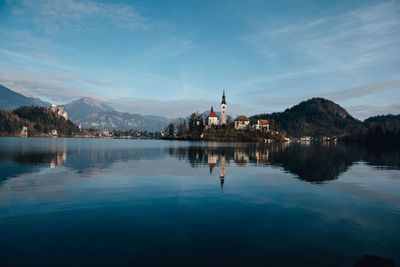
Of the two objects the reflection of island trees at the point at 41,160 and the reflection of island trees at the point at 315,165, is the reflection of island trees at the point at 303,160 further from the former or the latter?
the reflection of island trees at the point at 41,160

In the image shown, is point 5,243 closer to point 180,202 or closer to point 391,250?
point 180,202

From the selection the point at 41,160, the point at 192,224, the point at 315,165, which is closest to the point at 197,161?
the point at 315,165

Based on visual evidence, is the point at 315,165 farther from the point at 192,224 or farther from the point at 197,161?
the point at 192,224

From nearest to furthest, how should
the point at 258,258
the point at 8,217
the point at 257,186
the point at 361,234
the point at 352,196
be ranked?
1. the point at 258,258
2. the point at 361,234
3. the point at 8,217
4. the point at 352,196
5. the point at 257,186

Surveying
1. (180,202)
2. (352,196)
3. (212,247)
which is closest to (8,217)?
(180,202)

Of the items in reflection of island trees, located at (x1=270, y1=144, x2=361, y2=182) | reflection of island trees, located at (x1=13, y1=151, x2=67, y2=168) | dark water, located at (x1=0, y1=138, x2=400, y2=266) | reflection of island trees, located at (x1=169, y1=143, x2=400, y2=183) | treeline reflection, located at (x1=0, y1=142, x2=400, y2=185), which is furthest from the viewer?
reflection of island trees, located at (x1=13, y1=151, x2=67, y2=168)

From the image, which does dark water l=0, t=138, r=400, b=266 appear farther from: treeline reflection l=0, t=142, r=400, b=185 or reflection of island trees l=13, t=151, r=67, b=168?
reflection of island trees l=13, t=151, r=67, b=168

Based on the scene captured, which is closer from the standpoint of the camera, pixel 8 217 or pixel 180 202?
pixel 8 217

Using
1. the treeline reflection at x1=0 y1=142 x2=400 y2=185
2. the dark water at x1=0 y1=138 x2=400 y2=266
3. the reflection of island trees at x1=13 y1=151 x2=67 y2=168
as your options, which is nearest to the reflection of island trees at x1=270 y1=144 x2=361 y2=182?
the treeline reflection at x1=0 y1=142 x2=400 y2=185

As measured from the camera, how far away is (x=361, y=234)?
15.1 metres

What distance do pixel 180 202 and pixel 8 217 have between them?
479 inches

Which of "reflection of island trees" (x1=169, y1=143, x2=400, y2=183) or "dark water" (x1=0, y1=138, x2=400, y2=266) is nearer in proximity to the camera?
"dark water" (x1=0, y1=138, x2=400, y2=266)

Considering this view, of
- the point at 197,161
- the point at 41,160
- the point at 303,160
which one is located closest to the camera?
the point at 41,160

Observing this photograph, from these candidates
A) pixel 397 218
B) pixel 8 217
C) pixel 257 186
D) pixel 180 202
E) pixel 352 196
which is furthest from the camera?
pixel 257 186
